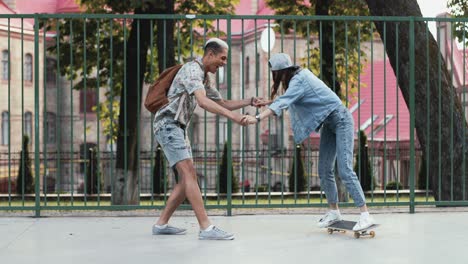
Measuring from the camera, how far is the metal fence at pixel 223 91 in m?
9.87

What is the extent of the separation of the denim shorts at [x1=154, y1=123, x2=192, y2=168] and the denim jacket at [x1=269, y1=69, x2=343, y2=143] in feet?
2.84

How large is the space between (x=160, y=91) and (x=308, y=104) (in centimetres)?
130

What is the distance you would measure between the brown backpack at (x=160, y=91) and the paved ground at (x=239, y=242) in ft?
3.82

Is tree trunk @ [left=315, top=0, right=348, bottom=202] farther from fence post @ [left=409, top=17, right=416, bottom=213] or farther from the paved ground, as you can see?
the paved ground

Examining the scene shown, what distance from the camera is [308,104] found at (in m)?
7.93

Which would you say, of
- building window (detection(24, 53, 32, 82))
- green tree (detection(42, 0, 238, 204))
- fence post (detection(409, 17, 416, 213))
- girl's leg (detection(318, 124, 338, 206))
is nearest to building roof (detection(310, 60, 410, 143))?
building window (detection(24, 53, 32, 82))

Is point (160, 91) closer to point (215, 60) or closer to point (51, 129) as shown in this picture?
point (215, 60)

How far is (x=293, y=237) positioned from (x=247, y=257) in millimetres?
1302

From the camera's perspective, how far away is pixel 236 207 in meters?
10.1

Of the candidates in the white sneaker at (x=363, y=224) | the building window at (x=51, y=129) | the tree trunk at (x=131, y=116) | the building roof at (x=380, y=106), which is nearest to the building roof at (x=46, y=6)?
the building window at (x=51, y=129)

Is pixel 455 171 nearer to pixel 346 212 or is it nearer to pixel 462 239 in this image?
pixel 346 212

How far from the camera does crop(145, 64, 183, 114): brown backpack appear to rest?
7898 millimetres

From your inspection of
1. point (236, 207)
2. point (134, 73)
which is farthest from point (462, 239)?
point (134, 73)

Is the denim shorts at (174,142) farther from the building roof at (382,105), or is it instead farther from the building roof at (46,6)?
the building roof at (46,6)
